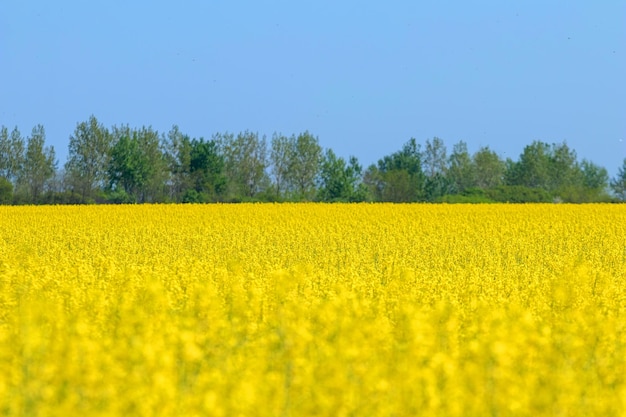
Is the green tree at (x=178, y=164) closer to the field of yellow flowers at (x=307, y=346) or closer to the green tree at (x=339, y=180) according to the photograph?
the green tree at (x=339, y=180)

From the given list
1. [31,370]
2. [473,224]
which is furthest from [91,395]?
[473,224]

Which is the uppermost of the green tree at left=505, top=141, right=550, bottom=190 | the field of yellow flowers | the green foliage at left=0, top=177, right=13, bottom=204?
the green tree at left=505, top=141, right=550, bottom=190

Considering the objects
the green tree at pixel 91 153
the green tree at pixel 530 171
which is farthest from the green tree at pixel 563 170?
the green tree at pixel 91 153

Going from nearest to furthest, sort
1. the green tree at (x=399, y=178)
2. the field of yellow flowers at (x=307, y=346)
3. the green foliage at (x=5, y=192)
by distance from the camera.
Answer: the field of yellow flowers at (x=307, y=346) < the green foliage at (x=5, y=192) < the green tree at (x=399, y=178)

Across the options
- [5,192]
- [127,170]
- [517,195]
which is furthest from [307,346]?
[127,170]

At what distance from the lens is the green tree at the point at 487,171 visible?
386ft

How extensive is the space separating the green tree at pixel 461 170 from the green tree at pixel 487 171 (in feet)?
2.38

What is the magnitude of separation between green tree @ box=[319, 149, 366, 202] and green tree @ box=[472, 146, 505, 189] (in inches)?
951

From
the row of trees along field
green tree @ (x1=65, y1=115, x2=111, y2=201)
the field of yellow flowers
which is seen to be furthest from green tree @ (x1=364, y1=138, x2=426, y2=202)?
the field of yellow flowers

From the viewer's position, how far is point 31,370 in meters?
7.79

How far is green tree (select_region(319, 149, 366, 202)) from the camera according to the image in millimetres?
93000

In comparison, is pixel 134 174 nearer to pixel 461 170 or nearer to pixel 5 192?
Result: pixel 5 192

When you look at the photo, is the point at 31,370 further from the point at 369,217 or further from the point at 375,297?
the point at 369,217

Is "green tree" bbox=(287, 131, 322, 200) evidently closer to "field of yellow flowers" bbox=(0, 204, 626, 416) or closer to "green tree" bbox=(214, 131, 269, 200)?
"green tree" bbox=(214, 131, 269, 200)
